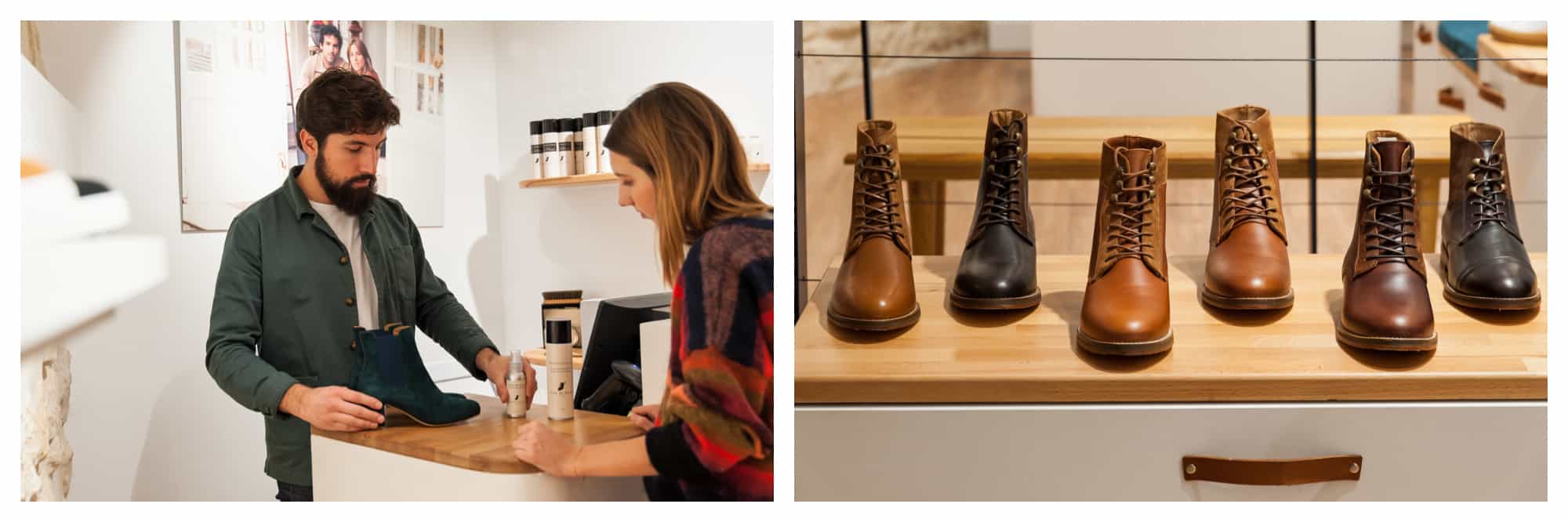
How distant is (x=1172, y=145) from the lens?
1.37m

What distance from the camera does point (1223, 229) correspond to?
43.6 inches

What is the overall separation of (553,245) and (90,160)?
1.63ft

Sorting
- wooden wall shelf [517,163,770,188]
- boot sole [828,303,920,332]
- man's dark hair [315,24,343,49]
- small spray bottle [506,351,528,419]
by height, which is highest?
man's dark hair [315,24,343,49]

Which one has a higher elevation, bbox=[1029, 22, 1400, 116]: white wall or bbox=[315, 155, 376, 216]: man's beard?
bbox=[1029, 22, 1400, 116]: white wall

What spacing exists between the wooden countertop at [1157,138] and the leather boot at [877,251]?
33 cm

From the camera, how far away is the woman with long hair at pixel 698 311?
1003mm

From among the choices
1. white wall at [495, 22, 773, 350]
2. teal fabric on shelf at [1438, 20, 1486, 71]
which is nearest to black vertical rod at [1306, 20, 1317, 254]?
teal fabric on shelf at [1438, 20, 1486, 71]

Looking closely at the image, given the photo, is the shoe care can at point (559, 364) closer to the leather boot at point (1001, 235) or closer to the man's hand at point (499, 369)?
the man's hand at point (499, 369)

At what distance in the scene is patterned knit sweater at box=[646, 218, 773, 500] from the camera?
39.4 inches

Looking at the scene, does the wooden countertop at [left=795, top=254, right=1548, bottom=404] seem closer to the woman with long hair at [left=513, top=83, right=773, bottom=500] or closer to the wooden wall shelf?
the woman with long hair at [left=513, top=83, right=773, bottom=500]

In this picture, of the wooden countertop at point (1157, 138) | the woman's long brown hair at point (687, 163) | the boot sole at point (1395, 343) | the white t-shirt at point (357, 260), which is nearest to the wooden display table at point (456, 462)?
the white t-shirt at point (357, 260)

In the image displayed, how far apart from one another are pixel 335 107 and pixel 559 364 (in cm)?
37

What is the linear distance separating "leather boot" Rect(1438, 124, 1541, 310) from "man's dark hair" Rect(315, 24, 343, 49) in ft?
4.10

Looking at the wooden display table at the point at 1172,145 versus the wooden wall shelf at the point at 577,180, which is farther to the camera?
the wooden display table at the point at 1172,145
